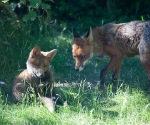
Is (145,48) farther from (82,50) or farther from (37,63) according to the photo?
(37,63)

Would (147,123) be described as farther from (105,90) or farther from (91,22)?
(91,22)

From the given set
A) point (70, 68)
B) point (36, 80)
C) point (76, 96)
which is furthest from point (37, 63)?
point (70, 68)

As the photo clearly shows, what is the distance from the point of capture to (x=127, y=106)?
6.55 metres

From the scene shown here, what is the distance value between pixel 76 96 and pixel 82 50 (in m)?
1.57

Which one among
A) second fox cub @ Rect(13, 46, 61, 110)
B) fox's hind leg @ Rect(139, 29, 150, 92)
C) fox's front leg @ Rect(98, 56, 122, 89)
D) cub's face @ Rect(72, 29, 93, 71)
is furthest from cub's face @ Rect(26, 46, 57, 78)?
fox's hind leg @ Rect(139, 29, 150, 92)

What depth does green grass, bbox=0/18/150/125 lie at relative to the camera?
20.1 ft

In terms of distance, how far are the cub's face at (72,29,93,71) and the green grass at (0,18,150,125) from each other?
0.40 m

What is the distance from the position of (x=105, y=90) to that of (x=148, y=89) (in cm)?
87

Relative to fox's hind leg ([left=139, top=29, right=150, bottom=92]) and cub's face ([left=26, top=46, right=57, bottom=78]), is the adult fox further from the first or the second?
cub's face ([left=26, top=46, right=57, bottom=78])

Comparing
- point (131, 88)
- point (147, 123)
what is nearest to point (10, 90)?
point (131, 88)

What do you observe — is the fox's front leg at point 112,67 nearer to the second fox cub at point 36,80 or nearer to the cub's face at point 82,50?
the cub's face at point 82,50

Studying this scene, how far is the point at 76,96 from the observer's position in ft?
22.6

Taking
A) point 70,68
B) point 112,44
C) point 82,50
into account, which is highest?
point 112,44

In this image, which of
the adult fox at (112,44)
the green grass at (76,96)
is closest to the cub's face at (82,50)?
the adult fox at (112,44)
